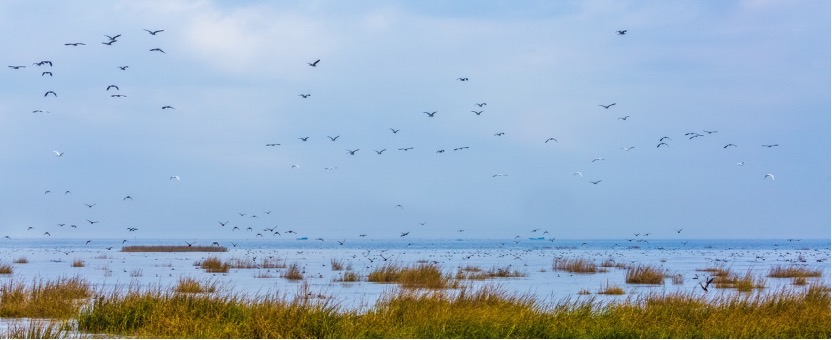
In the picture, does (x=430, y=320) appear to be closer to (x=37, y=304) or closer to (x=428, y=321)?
(x=428, y=321)

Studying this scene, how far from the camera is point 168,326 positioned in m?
17.0

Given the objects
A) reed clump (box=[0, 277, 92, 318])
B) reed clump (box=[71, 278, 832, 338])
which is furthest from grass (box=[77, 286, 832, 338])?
reed clump (box=[0, 277, 92, 318])

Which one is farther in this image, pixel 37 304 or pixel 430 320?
pixel 37 304

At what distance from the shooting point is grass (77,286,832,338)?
54.8 ft

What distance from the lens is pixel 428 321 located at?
17.5 meters

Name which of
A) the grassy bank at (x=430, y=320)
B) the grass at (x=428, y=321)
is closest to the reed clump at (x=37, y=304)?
the grassy bank at (x=430, y=320)

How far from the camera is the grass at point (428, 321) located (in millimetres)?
16703

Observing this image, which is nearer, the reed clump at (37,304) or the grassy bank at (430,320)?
the grassy bank at (430,320)

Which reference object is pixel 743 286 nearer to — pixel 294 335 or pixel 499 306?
pixel 499 306

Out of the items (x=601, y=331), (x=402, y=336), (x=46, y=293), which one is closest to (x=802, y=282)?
(x=601, y=331)

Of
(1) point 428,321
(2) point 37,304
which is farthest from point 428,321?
(2) point 37,304

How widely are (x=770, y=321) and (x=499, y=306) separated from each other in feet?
19.3

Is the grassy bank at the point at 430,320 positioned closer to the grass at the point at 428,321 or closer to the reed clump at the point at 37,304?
the grass at the point at 428,321

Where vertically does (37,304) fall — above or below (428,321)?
above
